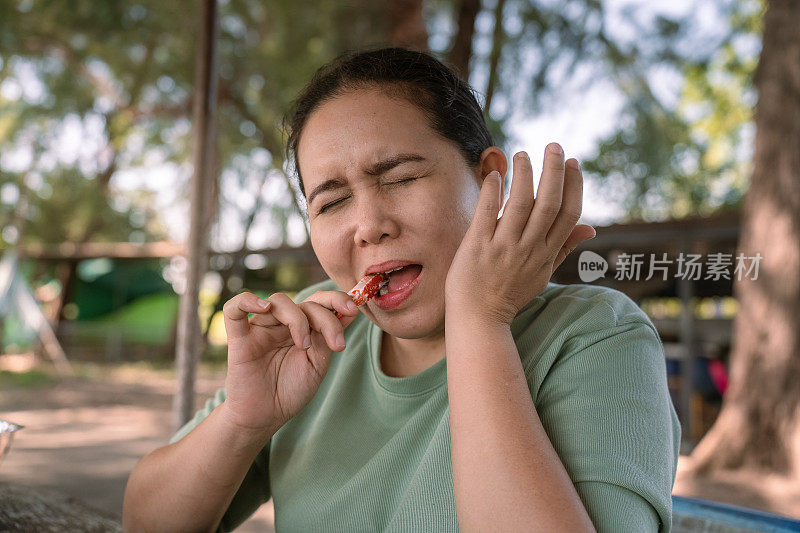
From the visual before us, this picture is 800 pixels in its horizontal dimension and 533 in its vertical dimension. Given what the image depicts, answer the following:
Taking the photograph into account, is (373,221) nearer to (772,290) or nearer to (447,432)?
(447,432)

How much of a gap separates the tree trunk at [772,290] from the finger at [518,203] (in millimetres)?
3626

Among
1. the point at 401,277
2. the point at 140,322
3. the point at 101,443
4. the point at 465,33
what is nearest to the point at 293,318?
the point at 401,277

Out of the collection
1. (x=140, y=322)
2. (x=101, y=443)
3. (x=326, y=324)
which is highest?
(x=326, y=324)

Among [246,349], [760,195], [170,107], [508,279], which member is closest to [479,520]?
[508,279]

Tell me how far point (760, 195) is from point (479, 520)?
13.5ft

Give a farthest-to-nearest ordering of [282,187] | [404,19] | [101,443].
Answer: [282,187], [404,19], [101,443]

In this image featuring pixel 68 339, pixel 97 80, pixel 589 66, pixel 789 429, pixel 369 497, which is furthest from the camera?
pixel 68 339

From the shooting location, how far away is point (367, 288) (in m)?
1.16

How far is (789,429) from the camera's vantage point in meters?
4.09

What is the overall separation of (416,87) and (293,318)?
1.80ft

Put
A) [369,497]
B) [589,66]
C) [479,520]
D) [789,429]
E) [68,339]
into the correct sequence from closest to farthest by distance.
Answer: [479,520] < [369,497] < [789,429] < [589,66] < [68,339]

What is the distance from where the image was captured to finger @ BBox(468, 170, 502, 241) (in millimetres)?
953

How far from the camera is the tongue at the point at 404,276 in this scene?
1.17 metres

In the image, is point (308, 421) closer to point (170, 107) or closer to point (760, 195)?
point (760, 195)
